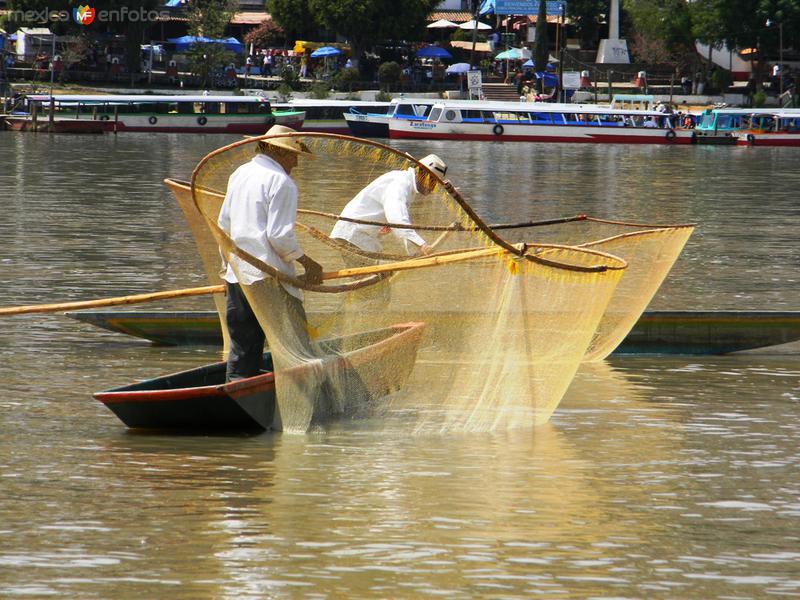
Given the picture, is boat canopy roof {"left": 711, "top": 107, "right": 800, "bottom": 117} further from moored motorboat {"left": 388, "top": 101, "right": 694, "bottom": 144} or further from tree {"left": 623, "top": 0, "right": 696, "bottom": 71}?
tree {"left": 623, "top": 0, "right": 696, "bottom": 71}

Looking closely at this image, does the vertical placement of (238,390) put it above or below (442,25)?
below

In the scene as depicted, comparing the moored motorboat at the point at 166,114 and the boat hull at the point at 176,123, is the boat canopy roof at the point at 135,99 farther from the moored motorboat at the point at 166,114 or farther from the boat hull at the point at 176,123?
the boat hull at the point at 176,123

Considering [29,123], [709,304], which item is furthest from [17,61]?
[709,304]

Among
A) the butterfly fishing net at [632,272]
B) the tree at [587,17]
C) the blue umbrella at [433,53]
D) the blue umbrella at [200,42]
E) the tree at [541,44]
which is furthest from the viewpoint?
the tree at [587,17]

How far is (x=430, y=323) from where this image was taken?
8.62 m

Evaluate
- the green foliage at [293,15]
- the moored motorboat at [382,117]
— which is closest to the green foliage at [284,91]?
the green foliage at [293,15]

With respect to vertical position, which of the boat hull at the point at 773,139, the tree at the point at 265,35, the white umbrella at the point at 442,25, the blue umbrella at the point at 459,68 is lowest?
the boat hull at the point at 773,139

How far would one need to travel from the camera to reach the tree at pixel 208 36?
68000mm

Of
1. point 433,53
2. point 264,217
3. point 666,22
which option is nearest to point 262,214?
point 264,217

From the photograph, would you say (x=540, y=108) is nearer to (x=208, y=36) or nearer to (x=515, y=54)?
(x=515, y=54)

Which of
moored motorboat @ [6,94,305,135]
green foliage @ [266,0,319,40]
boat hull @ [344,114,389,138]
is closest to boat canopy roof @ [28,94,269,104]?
moored motorboat @ [6,94,305,135]

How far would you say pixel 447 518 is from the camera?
6895mm

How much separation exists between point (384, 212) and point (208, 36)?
6112 centimetres

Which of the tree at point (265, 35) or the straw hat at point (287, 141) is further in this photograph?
the tree at point (265, 35)
